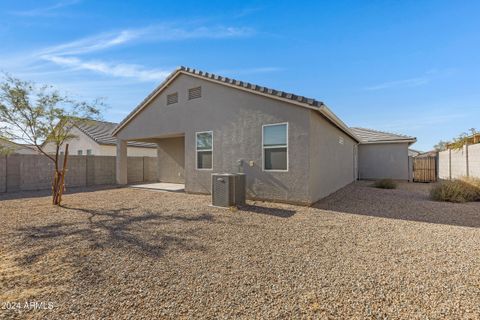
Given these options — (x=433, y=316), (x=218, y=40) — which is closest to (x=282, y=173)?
(x=433, y=316)

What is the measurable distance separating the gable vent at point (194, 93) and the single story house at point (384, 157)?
37.6 feet

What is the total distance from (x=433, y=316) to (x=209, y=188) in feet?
25.5

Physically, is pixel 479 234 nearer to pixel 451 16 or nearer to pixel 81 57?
pixel 451 16

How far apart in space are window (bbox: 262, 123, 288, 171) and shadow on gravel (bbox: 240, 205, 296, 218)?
56.1 inches

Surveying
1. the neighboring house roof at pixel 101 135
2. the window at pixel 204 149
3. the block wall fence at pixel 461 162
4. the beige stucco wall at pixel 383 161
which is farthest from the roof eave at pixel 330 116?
the neighboring house roof at pixel 101 135

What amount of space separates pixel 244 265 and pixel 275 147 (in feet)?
16.0

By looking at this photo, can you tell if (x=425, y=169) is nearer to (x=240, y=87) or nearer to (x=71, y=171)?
(x=240, y=87)

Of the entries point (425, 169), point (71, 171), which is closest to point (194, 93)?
point (71, 171)

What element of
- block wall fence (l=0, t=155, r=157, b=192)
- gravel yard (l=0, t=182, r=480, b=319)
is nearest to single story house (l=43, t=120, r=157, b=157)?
block wall fence (l=0, t=155, r=157, b=192)

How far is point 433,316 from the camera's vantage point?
209cm

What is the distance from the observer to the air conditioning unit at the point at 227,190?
6.98m

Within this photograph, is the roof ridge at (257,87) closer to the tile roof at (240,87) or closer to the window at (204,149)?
the tile roof at (240,87)

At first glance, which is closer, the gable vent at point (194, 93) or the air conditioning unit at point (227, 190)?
the air conditioning unit at point (227, 190)

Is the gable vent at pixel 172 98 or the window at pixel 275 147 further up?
the gable vent at pixel 172 98
